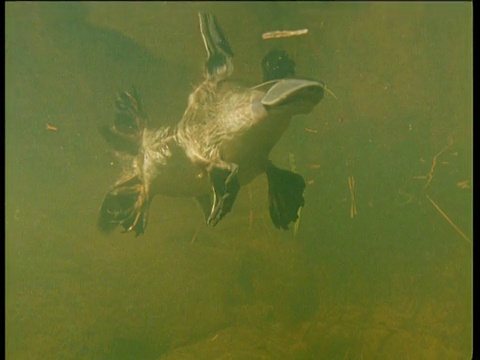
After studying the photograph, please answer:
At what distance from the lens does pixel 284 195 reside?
256 centimetres

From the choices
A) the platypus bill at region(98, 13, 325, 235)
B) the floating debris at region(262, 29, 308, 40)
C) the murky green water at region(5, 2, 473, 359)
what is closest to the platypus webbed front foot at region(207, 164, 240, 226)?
the platypus bill at region(98, 13, 325, 235)

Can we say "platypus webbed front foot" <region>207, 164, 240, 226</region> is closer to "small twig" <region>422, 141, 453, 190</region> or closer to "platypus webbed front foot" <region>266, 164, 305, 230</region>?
"platypus webbed front foot" <region>266, 164, 305, 230</region>

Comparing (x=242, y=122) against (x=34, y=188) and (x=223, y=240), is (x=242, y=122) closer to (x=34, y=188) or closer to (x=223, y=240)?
(x=223, y=240)

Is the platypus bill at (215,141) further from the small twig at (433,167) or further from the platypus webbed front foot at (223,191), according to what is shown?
the small twig at (433,167)

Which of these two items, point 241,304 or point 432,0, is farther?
point 241,304

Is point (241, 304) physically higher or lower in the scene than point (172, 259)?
lower

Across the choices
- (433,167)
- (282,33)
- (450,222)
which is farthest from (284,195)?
(433,167)

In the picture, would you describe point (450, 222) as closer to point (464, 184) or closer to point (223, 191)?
point (464, 184)

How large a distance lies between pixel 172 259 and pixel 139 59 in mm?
1710

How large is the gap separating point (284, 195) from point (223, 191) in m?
0.50

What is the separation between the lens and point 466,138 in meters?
3.59

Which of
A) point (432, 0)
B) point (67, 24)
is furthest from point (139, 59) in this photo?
point (432, 0)

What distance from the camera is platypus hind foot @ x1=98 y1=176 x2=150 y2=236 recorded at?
3.04 metres

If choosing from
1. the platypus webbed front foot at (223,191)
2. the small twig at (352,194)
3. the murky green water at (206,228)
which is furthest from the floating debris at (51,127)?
the small twig at (352,194)
